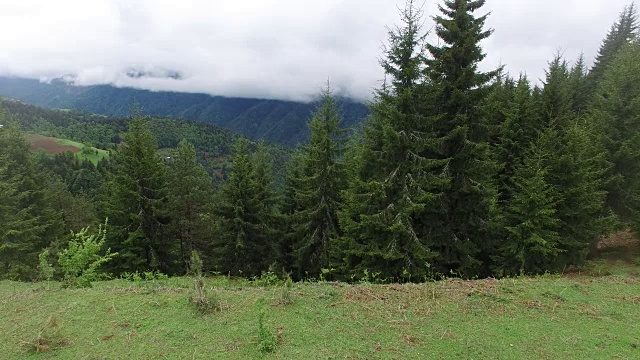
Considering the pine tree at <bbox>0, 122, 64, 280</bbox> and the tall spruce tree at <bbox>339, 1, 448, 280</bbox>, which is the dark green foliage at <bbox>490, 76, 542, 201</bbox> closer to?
the tall spruce tree at <bbox>339, 1, 448, 280</bbox>

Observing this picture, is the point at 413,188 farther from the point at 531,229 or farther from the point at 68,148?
the point at 68,148

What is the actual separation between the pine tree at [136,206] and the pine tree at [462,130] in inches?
712

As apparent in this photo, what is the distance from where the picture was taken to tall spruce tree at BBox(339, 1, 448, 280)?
14133 mm

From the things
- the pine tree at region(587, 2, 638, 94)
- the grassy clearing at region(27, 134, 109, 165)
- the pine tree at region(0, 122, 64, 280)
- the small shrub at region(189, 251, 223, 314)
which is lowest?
the grassy clearing at region(27, 134, 109, 165)

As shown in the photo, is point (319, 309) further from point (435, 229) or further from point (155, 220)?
point (155, 220)

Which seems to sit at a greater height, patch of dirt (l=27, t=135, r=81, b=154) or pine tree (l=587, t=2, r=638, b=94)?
pine tree (l=587, t=2, r=638, b=94)

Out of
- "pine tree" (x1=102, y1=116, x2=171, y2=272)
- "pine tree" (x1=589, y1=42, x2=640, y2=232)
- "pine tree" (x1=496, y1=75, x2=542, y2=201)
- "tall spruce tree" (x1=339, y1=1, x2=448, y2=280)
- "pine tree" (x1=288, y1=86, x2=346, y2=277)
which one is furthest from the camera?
"pine tree" (x1=102, y1=116, x2=171, y2=272)

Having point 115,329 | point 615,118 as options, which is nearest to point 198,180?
point 115,329

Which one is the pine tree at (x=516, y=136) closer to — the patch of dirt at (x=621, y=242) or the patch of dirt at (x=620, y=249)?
the patch of dirt at (x=620, y=249)

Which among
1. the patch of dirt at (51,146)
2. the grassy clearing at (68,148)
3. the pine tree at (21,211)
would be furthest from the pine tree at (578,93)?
the patch of dirt at (51,146)

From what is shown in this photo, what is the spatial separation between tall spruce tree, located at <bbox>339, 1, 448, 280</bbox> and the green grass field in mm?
5847

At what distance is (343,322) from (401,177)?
30.2 ft

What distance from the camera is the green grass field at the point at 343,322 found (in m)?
5.83

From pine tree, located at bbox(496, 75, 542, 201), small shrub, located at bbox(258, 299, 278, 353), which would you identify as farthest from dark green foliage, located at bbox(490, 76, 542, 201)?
small shrub, located at bbox(258, 299, 278, 353)
